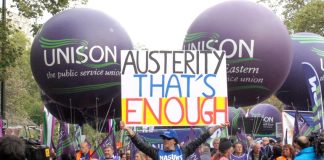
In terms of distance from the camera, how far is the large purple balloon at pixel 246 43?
12820mm

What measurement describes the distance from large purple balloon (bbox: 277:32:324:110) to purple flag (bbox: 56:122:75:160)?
203 inches

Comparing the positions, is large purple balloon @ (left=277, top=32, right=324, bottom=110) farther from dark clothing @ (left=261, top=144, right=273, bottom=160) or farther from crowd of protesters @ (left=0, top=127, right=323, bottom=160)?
dark clothing @ (left=261, top=144, right=273, bottom=160)

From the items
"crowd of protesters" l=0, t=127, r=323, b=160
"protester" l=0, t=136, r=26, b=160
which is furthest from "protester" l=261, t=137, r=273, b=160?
"protester" l=0, t=136, r=26, b=160

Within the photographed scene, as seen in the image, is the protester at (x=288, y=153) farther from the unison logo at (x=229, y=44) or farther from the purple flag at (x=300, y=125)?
the unison logo at (x=229, y=44)

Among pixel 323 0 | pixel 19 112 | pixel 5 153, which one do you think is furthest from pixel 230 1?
pixel 19 112

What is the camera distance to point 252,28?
1288cm

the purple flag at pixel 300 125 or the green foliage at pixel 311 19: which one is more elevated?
the green foliage at pixel 311 19

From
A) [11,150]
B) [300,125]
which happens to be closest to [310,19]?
[300,125]

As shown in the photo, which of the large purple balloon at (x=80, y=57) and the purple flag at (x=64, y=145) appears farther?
the purple flag at (x=64, y=145)

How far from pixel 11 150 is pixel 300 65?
11.9 metres

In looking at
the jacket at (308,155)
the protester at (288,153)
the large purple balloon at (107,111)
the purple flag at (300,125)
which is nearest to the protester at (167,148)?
the jacket at (308,155)

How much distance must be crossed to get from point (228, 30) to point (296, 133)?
269 centimetres

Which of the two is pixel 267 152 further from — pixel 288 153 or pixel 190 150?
pixel 190 150

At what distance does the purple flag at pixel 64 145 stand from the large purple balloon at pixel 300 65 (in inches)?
203
